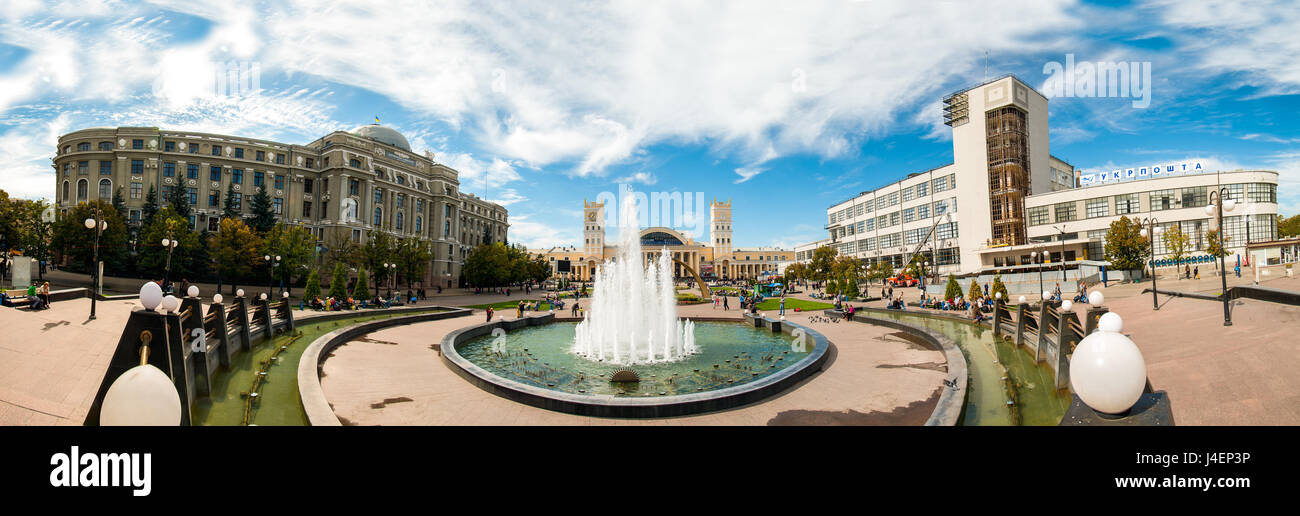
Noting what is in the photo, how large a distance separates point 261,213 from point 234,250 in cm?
1588

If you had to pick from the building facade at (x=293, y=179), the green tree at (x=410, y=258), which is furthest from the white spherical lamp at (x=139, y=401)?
the building facade at (x=293, y=179)

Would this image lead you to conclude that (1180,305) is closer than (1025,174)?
Yes

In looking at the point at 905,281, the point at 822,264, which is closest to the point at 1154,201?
the point at 905,281

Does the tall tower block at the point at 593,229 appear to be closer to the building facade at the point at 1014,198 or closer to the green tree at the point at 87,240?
the building facade at the point at 1014,198

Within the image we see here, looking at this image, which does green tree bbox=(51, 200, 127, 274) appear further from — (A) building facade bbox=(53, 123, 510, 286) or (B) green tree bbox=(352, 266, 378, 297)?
(B) green tree bbox=(352, 266, 378, 297)

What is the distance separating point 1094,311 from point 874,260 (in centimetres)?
6266

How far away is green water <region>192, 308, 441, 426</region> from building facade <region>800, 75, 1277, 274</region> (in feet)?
194

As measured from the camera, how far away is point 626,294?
848 inches

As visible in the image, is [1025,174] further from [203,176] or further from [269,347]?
[203,176]

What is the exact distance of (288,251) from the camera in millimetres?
37250

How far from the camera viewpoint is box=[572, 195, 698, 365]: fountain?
621 inches

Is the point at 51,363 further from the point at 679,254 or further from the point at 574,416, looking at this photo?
the point at 679,254

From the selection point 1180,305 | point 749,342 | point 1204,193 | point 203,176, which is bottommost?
point 749,342
